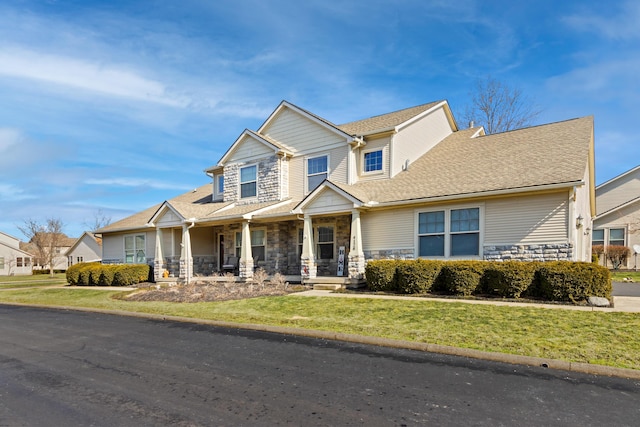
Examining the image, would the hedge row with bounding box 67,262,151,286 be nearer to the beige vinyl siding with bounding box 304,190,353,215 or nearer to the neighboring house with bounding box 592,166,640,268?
the beige vinyl siding with bounding box 304,190,353,215

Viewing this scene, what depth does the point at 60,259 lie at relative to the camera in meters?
57.6

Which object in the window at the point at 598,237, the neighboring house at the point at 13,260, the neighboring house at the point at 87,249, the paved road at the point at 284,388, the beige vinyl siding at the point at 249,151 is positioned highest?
the beige vinyl siding at the point at 249,151

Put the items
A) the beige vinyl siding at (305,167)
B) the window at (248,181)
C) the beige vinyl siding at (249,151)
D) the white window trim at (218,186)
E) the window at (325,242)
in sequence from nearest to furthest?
the beige vinyl siding at (305,167) → the window at (325,242) → the beige vinyl siding at (249,151) → the window at (248,181) → the white window trim at (218,186)

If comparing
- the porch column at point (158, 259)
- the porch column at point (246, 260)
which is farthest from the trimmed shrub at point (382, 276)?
the porch column at point (158, 259)

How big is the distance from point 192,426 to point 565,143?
14834 millimetres

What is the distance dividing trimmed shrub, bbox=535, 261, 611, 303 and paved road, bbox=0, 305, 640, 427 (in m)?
5.49

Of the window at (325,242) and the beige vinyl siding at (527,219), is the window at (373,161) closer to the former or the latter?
the window at (325,242)

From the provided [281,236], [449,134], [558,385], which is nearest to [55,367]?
[558,385]

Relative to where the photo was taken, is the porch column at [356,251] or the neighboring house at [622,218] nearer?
the porch column at [356,251]

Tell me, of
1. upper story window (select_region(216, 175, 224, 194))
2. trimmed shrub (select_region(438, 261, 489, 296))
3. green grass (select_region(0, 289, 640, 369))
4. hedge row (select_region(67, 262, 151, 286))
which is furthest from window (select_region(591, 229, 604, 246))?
hedge row (select_region(67, 262, 151, 286))

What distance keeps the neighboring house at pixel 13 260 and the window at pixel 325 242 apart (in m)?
52.7

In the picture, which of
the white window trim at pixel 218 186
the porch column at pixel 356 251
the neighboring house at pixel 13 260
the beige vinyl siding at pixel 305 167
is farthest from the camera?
the neighboring house at pixel 13 260

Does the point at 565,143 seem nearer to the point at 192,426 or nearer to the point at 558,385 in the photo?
the point at 558,385

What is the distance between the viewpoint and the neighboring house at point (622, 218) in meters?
25.8
